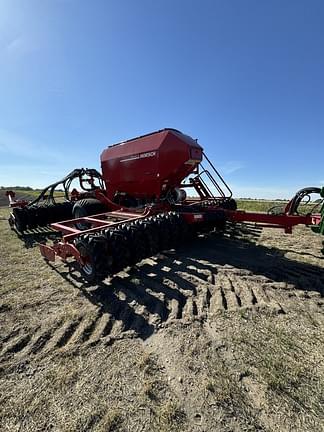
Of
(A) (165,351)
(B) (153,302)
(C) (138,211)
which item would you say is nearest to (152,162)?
(C) (138,211)

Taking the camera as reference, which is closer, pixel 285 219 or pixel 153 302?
pixel 153 302

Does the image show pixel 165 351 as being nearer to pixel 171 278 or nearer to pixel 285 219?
pixel 171 278

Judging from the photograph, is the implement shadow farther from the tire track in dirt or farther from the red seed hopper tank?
the red seed hopper tank

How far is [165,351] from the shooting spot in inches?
103

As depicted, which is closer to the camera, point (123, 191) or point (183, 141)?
point (183, 141)

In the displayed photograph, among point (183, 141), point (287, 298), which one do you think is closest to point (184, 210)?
point (183, 141)

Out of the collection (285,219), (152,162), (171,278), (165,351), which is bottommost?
(165,351)

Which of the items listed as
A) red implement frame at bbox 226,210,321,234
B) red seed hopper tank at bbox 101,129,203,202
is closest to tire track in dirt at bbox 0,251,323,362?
red implement frame at bbox 226,210,321,234

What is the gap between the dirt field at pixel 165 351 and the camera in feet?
6.39

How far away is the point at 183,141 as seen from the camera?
22.7 feet

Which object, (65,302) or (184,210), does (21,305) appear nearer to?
(65,302)

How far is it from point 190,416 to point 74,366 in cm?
119

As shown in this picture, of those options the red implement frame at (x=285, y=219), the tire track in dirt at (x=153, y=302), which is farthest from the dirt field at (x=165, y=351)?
the red implement frame at (x=285, y=219)

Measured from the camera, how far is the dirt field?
1946mm
